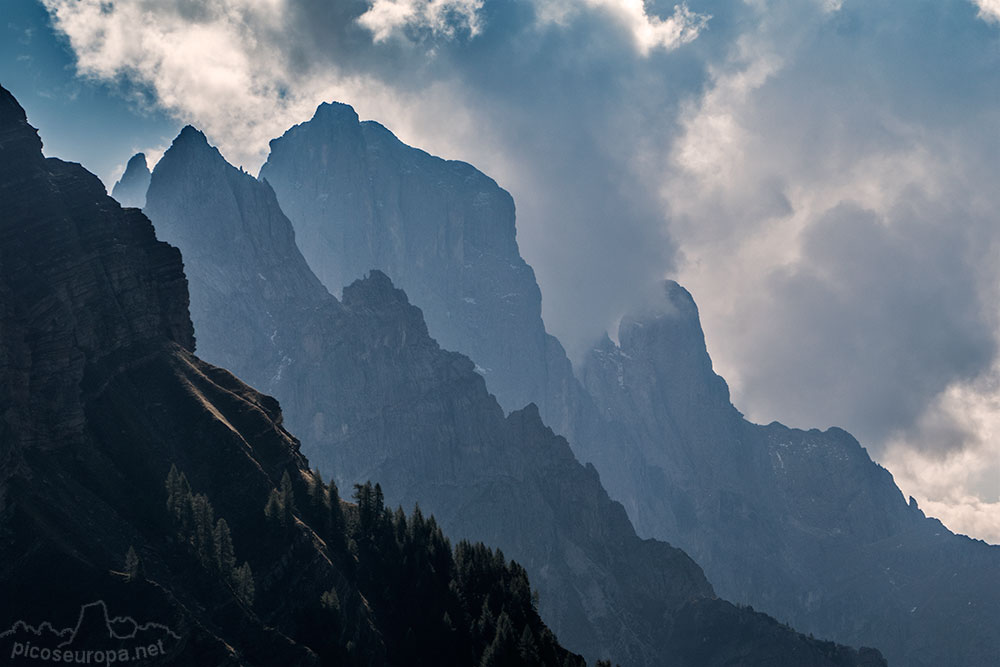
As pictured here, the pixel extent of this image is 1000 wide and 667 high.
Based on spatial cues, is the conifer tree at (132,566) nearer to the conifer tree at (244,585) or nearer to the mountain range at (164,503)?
the mountain range at (164,503)

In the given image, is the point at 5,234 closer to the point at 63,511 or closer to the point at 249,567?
the point at 63,511

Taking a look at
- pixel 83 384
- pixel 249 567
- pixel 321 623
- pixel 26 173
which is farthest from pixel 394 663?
pixel 26 173

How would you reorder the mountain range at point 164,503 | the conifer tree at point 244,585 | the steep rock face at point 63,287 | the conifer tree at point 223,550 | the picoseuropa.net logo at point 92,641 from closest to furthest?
the picoseuropa.net logo at point 92,641
the mountain range at point 164,503
the conifer tree at point 244,585
the conifer tree at point 223,550
the steep rock face at point 63,287

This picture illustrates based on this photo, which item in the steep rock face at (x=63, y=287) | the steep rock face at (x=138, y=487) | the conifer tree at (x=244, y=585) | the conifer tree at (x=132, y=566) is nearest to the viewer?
the steep rock face at (x=138, y=487)

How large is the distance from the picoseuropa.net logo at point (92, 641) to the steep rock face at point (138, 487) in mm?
206

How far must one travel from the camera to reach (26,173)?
166625mm

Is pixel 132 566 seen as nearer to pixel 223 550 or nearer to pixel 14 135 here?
pixel 223 550

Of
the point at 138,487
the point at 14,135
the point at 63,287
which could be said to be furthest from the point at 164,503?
the point at 14,135

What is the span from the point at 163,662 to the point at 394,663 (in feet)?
115

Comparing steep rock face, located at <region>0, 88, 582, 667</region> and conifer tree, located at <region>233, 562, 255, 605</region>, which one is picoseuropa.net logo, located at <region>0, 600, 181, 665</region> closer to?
steep rock face, located at <region>0, 88, 582, 667</region>

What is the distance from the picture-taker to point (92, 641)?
105 m

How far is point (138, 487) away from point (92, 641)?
3368 cm

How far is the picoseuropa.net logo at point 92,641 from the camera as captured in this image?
10200 centimetres

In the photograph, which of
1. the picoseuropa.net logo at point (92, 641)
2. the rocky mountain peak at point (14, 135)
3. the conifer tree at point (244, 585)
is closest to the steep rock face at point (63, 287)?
the rocky mountain peak at point (14, 135)
